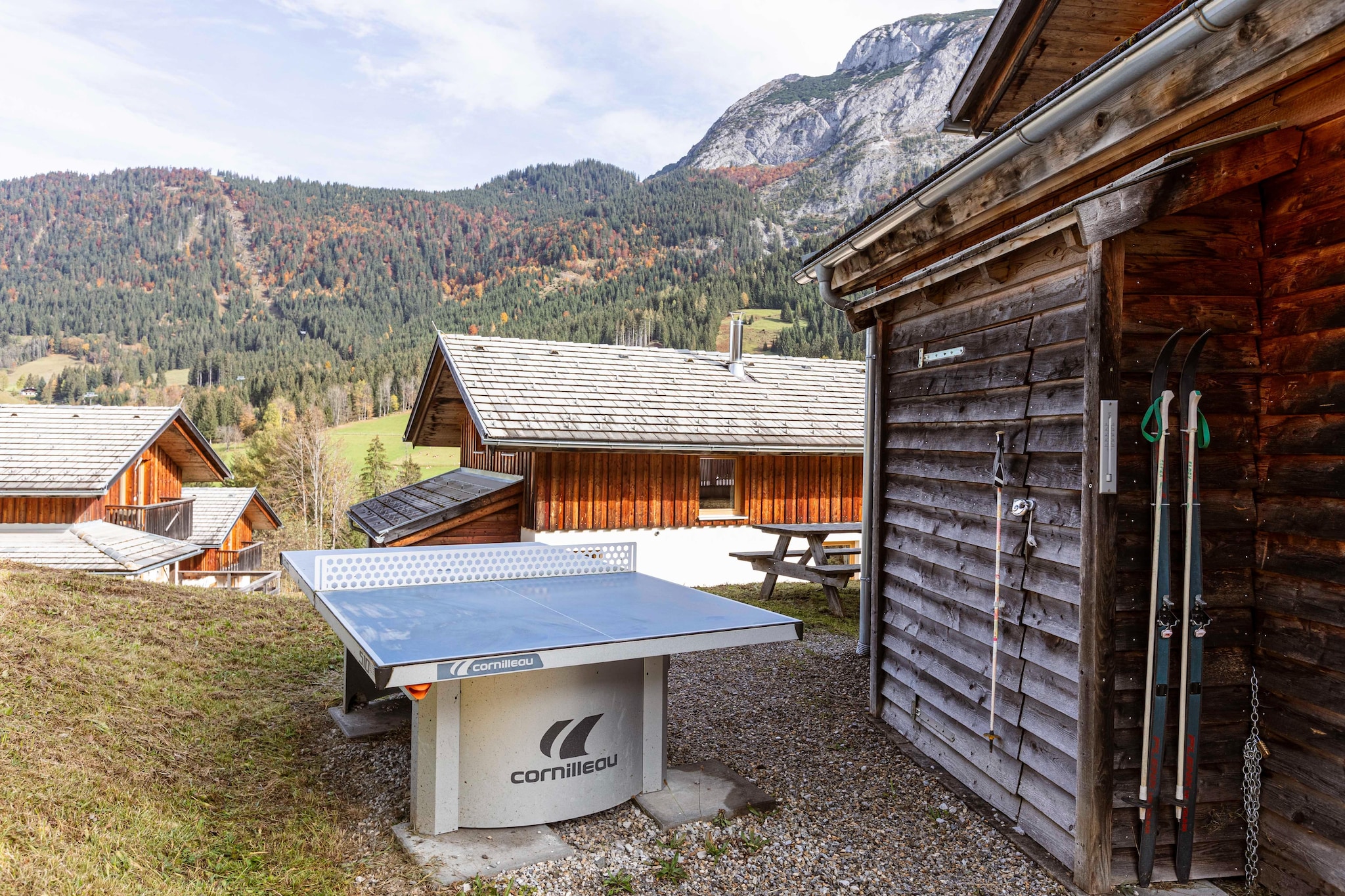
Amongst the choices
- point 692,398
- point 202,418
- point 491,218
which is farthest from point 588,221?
point 692,398

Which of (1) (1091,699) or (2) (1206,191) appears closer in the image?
(2) (1206,191)

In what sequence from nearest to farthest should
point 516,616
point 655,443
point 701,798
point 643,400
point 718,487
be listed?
1. point 516,616
2. point 701,798
3. point 655,443
4. point 643,400
5. point 718,487

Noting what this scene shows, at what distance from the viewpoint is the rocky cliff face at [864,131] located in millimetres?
143375

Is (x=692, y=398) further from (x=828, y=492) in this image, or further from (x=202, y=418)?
(x=202, y=418)

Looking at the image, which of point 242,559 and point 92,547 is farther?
point 242,559

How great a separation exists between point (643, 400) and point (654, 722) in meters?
10.6

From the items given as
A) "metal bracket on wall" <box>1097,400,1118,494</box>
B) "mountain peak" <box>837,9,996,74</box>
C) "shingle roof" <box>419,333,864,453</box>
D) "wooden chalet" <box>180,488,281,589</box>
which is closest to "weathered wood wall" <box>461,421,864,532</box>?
"shingle roof" <box>419,333,864,453</box>

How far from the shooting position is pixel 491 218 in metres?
147

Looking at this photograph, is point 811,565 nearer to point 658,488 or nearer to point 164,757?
point 658,488

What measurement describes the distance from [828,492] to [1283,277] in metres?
A: 12.5

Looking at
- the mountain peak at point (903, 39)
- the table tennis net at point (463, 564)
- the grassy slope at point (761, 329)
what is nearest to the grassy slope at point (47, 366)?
the grassy slope at point (761, 329)

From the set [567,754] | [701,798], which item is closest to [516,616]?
[567,754]

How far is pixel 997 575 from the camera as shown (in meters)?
4.45

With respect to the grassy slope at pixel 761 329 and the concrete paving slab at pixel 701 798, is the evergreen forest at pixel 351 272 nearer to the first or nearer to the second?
the grassy slope at pixel 761 329
